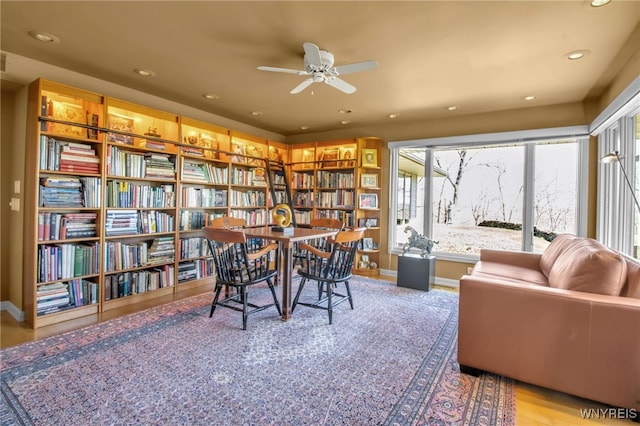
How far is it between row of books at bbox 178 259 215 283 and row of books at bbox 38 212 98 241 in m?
1.10

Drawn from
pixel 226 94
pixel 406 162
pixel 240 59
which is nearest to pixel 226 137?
pixel 226 94

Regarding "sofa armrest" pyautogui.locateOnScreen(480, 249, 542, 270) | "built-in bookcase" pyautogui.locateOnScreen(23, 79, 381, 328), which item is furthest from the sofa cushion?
"built-in bookcase" pyautogui.locateOnScreen(23, 79, 381, 328)

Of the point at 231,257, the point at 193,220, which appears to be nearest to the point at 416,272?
the point at 231,257

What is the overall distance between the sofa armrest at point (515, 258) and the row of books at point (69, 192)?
430cm

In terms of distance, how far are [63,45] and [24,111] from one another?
0.85 metres

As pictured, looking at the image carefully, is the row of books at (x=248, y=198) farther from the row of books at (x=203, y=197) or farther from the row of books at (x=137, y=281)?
the row of books at (x=137, y=281)

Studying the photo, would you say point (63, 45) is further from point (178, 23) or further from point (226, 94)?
point (226, 94)

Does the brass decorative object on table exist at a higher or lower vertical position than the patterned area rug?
higher

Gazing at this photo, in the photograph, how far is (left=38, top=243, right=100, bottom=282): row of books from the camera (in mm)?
2764

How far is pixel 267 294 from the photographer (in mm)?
3645

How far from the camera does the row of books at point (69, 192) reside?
9.12 feet

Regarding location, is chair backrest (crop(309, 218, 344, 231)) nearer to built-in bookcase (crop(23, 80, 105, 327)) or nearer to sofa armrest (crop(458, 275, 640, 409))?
sofa armrest (crop(458, 275, 640, 409))

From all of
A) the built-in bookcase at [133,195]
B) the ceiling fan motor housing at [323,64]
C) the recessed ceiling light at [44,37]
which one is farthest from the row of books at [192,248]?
the ceiling fan motor housing at [323,64]

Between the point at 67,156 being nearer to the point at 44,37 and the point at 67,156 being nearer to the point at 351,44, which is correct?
the point at 44,37
